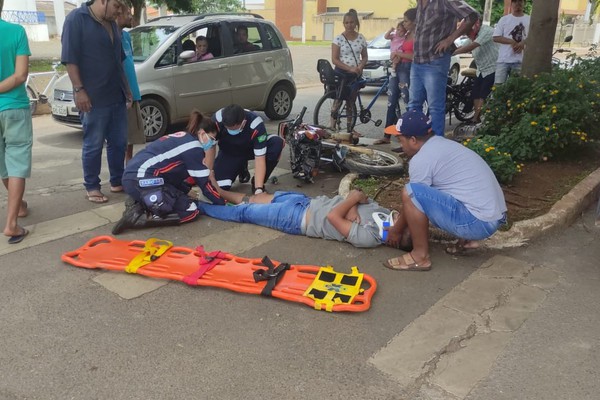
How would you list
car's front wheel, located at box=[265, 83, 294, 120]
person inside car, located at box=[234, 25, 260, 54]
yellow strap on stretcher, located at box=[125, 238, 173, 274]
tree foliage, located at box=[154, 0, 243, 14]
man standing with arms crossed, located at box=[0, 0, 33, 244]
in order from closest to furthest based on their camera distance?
yellow strap on stretcher, located at box=[125, 238, 173, 274] < man standing with arms crossed, located at box=[0, 0, 33, 244] < person inside car, located at box=[234, 25, 260, 54] < car's front wheel, located at box=[265, 83, 294, 120] < tree foliage, located at box=[154, 0, 243, 14]

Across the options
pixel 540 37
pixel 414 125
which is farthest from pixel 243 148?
pixel 540 37

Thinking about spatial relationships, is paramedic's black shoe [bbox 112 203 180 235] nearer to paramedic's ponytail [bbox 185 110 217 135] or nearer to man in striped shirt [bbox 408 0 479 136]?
paramedic's ponytail [bbox 185 110 217 135]

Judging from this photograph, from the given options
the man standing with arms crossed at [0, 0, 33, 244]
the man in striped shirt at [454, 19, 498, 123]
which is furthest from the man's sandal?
the man in striped shirt at [454, 19, 498, 123]

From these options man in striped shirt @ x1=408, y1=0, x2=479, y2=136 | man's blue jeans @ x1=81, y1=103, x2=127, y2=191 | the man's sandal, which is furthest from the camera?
man in striped shirt @ x1=408, y1=0, x2=479, y2=136

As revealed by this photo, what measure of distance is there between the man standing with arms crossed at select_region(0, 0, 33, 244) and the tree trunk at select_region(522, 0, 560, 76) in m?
5.48

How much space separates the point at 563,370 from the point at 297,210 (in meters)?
2.38

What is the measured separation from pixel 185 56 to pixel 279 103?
239cm

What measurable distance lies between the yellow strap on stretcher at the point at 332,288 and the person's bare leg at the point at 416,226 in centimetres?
51

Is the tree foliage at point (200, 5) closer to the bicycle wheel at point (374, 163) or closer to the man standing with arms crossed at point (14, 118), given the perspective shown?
the bicycle wheel at point (374, 163)

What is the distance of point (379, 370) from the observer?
2699 millimetres

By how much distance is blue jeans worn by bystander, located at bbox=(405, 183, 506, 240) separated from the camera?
3.57 meters

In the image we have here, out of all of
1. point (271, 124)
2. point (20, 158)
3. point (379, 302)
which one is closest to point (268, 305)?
point (379, 302)

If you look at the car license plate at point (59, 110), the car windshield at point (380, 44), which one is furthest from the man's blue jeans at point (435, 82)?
the car windshield at point (380, 44)

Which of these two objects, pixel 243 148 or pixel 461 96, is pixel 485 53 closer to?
pixel 461 96
